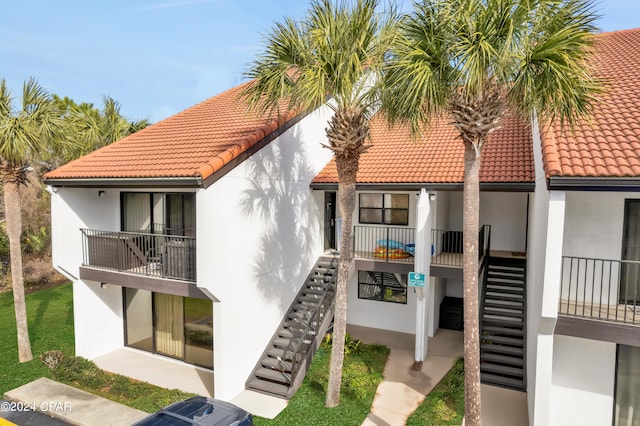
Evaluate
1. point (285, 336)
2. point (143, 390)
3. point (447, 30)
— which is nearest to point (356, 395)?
point (285, 336)

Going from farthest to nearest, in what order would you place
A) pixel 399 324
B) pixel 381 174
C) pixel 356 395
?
pixel 399 324, pixel 381 174, pixel 356 395

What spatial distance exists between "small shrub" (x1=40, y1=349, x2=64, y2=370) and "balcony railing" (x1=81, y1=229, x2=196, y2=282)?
9.99 feet

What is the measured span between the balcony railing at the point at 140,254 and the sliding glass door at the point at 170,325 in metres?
1.82

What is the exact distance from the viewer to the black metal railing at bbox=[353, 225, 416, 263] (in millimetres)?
13757

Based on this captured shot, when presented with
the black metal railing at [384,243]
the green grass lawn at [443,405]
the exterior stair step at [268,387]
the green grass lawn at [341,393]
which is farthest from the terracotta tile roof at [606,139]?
the exterior stair step at [268,387]

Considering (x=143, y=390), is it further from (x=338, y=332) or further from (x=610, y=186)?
(x=610, y=186)

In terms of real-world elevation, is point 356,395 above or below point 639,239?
below

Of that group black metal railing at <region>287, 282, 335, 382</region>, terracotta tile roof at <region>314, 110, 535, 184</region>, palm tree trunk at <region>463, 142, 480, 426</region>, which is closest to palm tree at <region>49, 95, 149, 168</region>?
terracotta tile roof at <region>314, 110, 535, 184</region>

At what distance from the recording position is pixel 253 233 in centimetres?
1127

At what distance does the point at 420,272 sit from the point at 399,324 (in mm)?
3858

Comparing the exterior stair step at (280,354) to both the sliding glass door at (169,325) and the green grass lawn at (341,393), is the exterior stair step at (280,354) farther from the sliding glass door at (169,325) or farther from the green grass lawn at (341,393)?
the sliding glass door at (169,325)

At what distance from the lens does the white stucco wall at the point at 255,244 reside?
396 inches

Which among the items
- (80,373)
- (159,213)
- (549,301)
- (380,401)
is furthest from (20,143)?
(549,301)

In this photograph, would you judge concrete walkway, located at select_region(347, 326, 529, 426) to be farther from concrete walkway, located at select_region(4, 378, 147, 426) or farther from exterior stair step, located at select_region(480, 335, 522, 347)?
concrete walkway, located at select_region(4, 378, 147, 426)
